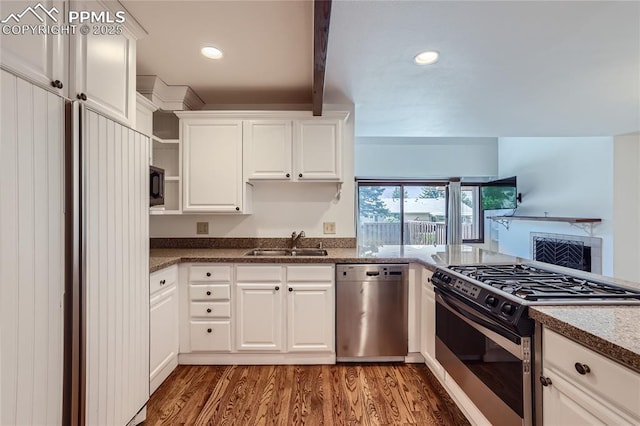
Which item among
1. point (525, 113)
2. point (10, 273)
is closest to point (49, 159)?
point (10, 273)

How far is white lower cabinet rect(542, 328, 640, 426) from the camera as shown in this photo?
792 millimetres

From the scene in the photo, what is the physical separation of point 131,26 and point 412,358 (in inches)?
119

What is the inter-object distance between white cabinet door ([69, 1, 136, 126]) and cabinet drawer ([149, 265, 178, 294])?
1000 mm

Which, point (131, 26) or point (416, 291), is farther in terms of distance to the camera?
point (416, 291)

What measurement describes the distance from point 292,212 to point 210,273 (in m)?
1.02

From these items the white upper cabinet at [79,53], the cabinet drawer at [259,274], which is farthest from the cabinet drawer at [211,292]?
the white upper cabinet at [79,53]

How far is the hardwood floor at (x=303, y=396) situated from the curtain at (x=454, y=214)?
16.8 feet

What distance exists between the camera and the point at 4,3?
0.99 metres

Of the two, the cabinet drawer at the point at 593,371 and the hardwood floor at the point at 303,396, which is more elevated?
the cabinet drawer at the point at 593,371

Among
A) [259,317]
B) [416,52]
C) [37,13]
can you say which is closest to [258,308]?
[259,317]

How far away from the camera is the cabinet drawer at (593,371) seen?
78cm

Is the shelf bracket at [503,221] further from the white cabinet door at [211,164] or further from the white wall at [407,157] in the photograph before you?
the white cabinet door at [211,164]

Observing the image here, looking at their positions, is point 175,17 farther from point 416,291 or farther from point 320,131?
point 416,291

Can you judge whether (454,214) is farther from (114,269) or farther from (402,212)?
(114,269)
